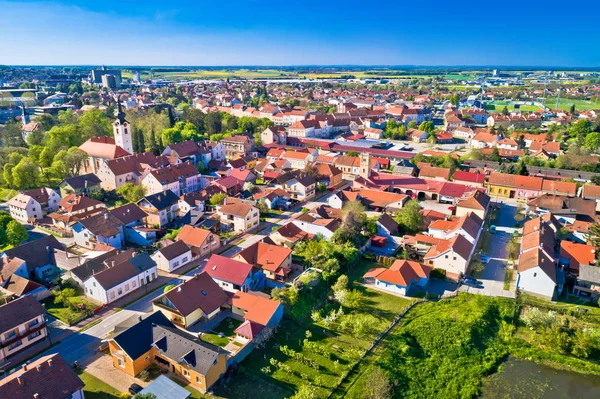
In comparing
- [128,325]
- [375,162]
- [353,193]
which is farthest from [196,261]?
[375,162]

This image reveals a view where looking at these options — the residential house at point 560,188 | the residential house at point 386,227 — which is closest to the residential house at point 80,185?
the residential house at point 386,227

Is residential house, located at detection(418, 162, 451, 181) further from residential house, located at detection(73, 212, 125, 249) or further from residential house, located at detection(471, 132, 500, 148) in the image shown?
residential house, located at detection(73, 212, 125, 249)

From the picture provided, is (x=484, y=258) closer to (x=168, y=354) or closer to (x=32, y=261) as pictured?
(x=168, y=354)

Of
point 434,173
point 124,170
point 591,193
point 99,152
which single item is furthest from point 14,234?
point 591,193

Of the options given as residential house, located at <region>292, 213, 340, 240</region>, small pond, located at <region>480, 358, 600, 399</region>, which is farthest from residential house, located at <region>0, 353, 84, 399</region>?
residential house, located at <region>292, 213, 340, 240</region>

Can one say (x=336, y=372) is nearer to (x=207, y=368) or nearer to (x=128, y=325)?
(x=207, y=368)
